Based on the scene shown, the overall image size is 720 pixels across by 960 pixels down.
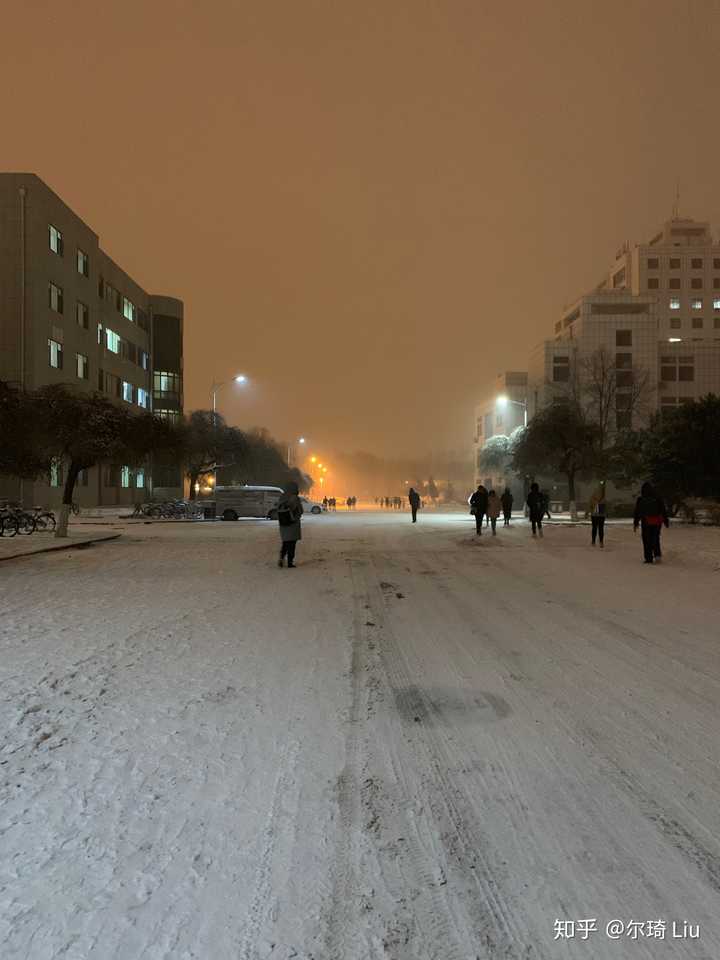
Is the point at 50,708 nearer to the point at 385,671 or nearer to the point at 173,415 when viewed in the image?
the point at 385,671

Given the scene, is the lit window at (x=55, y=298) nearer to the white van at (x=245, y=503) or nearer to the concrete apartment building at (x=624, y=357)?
the white van at (x=245, y=503)

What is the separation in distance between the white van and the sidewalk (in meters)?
15.0

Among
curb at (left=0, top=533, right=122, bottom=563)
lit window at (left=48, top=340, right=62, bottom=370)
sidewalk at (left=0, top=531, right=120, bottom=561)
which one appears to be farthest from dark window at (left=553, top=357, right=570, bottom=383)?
sidewalk at (left=0, top=531, right=120, bottom=561)

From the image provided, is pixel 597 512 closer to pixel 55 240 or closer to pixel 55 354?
pixel 55 354

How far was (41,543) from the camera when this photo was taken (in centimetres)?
2073

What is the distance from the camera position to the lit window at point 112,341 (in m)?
55.8

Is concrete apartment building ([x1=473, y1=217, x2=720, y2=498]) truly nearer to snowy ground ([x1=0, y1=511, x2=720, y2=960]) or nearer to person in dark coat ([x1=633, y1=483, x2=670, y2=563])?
person in dark coat ([x1=633, y1=483, x2=670, y2=563])

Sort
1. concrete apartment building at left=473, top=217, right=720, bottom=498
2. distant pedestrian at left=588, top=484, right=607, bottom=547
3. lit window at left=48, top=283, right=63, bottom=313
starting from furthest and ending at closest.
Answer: concrete apartment building at left=473, top=217, right=720, bottom=498 → lit window at left=48, top=283, right=63, bottom=313 → distant pedestrian at left=588, top=484, right=607, bottom=547

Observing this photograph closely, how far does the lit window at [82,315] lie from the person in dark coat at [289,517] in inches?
1599

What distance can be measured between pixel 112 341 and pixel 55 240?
11.7 m

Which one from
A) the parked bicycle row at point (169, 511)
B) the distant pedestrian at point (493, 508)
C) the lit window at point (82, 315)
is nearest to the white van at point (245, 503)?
the parked bicycle row at point (169, 511)

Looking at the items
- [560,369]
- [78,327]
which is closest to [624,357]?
[560,369]

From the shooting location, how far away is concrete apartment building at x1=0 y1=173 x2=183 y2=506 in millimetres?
42375

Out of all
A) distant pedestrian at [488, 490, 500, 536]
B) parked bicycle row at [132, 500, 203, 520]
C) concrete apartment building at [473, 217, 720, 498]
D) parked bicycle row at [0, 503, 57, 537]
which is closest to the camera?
parked bicycle row at [0, 503, 57, 537]
